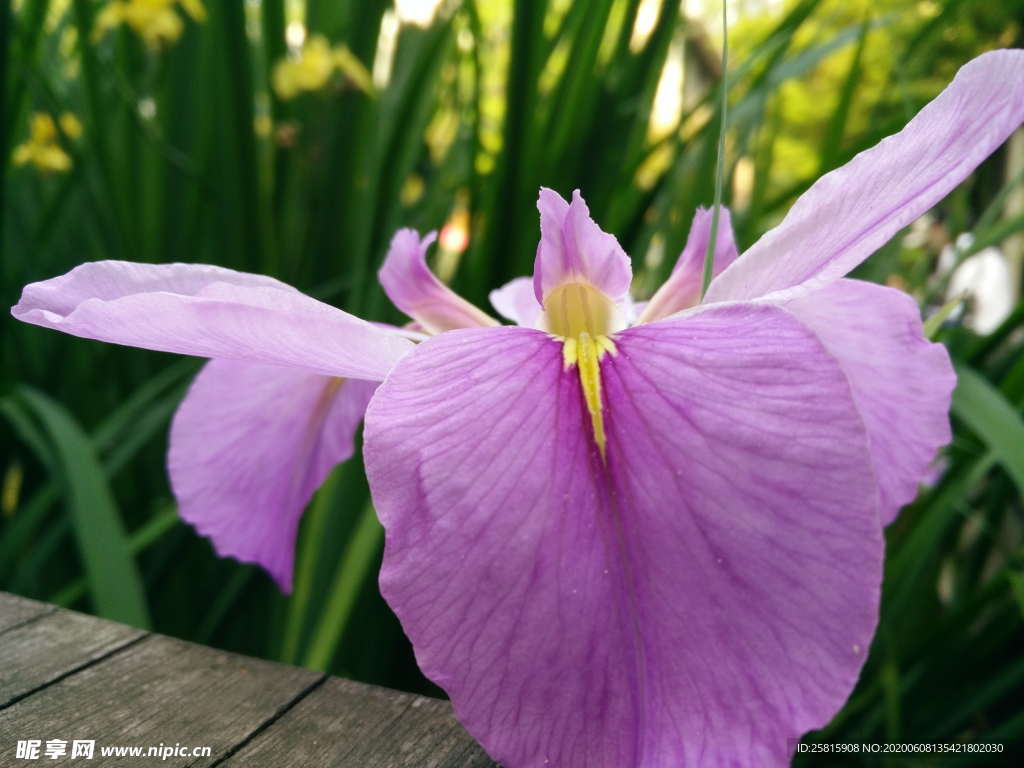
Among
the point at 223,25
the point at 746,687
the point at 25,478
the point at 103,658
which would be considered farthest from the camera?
the point at 25,478

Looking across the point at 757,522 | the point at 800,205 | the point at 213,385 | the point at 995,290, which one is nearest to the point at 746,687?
the point at 757,522

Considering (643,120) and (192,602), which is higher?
(643,120)

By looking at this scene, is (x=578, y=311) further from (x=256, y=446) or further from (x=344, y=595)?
(x=344, y=595)

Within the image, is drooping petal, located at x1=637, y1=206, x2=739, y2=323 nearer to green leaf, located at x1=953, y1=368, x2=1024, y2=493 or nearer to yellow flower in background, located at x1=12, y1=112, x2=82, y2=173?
green leaf, located at x1=953, y1=368, x2=1024, y2=493

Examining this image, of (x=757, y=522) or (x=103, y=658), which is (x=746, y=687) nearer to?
(x=757, y=522)

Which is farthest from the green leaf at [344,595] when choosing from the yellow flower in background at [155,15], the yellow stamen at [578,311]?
the yellow flower in background at [155,15]

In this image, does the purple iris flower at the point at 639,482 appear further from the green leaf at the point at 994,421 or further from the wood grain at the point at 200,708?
the green leaf at the point at 994,421

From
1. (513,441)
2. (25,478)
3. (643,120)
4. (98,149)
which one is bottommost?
(513,441)
